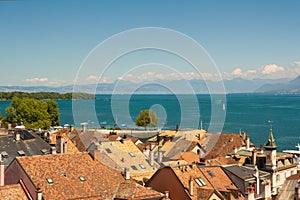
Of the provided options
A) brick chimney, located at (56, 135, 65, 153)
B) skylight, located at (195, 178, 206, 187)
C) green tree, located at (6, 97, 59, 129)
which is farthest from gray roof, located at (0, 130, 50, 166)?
green tree, located at (6, 97, 59, 129)

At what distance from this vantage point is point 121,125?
391ft

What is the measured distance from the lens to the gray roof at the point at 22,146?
4055cm

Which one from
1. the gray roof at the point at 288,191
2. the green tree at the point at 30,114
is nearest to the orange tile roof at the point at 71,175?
the gray roof at the point at 288,191

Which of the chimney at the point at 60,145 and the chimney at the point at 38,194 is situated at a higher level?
the chimney at the point at 60,145

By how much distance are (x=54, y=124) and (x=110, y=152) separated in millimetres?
72764

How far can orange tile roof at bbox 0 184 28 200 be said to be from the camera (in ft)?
89.5

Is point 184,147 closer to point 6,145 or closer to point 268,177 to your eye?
point 268,177

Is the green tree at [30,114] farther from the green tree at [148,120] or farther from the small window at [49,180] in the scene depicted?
the small window at [49,180]

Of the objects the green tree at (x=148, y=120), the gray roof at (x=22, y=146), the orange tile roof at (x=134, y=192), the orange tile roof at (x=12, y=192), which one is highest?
the gray roof at (x=22, y=146)

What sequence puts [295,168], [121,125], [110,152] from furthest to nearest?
[121,125] → [295,168] → [110,152]

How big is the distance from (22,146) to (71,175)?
12.3 m

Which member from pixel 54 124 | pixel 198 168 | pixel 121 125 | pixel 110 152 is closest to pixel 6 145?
pixel 110 152

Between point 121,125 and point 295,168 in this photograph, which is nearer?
point 295,168

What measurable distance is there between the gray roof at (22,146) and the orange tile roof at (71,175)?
8.25 meters
